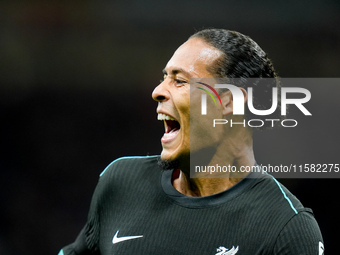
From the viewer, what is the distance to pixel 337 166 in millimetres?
3967

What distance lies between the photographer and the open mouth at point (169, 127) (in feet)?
5.87

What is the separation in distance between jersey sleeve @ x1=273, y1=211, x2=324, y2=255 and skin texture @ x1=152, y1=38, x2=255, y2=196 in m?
0.28

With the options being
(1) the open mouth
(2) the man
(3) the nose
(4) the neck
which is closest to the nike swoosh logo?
(2) the man

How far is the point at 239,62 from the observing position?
178 cm

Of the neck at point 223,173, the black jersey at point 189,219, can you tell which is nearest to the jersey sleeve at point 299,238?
the black jersey at point 189,219

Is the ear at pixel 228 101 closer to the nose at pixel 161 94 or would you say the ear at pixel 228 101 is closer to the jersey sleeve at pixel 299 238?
the nose at pixel 161 94

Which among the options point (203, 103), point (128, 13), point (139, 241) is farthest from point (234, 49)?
point (128, 13)

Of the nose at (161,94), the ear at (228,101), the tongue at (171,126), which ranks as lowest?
the tongue at (171,126)

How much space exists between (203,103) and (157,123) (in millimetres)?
2596

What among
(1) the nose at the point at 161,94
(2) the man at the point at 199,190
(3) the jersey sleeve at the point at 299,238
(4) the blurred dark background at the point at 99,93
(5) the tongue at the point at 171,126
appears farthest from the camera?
(4) the blurred dark background at the point at 99,93

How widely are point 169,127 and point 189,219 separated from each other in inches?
14.0

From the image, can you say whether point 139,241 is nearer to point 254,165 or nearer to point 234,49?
point 254,165

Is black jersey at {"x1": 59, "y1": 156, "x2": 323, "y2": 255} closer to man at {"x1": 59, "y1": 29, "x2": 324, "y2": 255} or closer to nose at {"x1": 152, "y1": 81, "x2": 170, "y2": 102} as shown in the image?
man at {"x1": 59, "y1": 29, "x2": 324, "y2": 255}

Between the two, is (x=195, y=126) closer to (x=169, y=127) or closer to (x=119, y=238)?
(x=169, y=127)
